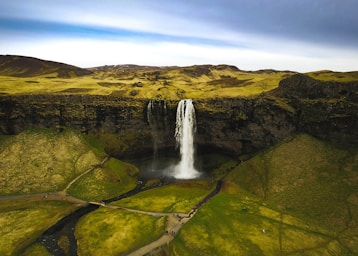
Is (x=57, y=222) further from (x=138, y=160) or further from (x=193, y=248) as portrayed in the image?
(x=138, y=160)

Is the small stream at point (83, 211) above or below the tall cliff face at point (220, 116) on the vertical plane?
below

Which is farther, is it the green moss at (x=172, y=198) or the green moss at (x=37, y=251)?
the green moss at (x=172, y=198)

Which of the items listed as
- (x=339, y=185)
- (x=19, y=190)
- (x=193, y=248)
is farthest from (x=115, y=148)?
(x=339, y=185)

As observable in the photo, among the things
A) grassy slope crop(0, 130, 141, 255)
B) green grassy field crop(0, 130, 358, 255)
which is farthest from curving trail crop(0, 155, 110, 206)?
green grassy field crop(0, 130, 358, 255)

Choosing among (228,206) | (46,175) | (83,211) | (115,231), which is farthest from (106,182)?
(228,206)

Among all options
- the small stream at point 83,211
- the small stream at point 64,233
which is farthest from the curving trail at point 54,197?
the small stream at point 83,211

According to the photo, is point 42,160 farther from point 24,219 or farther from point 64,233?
point 64,233

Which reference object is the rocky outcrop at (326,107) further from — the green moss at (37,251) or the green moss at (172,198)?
the green moss at (37,251)
